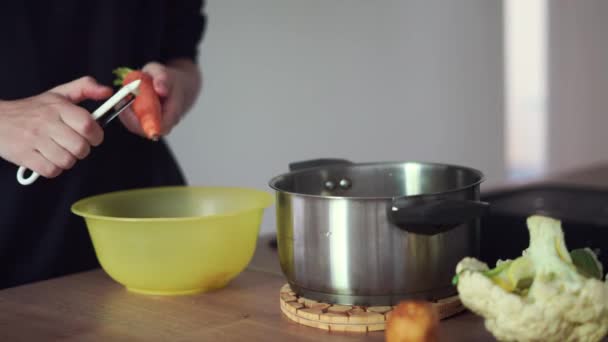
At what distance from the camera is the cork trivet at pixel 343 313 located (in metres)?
0.89

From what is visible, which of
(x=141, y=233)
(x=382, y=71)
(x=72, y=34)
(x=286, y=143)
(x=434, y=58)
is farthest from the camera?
(x=434, y=58)

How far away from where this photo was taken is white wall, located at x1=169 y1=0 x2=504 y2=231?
2859 millimetres

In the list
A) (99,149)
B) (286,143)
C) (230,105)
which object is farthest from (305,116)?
(99,149)

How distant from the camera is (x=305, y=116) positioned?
3217 mm

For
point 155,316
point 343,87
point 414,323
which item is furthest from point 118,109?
point 343,87

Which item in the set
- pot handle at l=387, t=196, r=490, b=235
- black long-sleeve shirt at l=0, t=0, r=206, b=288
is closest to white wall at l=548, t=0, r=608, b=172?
black long-sleeve shirt at l=0, t=0, r=206, b=288

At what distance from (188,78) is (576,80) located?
13.7 feet

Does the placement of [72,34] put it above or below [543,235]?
above

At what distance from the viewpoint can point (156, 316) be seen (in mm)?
971

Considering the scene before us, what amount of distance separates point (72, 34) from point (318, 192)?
0.64m

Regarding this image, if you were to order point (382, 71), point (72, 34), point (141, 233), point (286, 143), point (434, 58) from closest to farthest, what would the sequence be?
point (141, 233), point (72, 34), point (286, 143), point (382, 71), point (434, 58)

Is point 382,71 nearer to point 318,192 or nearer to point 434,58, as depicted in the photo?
point 434,58

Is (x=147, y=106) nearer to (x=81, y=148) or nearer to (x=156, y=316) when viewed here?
(x=81, y=148)

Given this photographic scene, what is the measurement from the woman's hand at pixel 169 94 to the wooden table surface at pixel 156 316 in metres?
0.26
